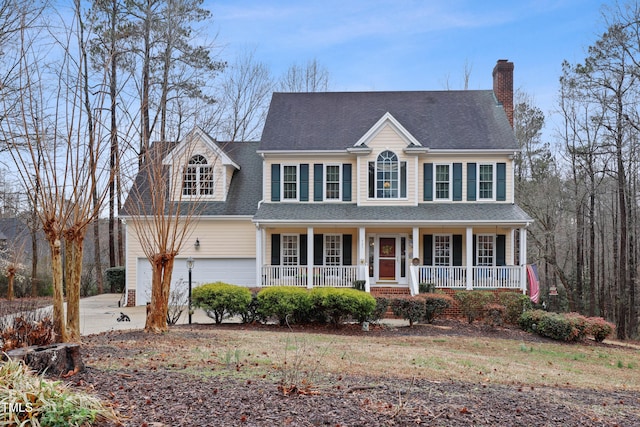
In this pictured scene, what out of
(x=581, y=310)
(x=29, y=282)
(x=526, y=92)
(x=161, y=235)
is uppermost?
(x=526, y=92)

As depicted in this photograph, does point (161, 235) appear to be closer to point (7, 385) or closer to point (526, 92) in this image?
point (7, 385)

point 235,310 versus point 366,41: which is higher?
point 366,41

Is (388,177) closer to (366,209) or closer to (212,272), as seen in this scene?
(366,209)

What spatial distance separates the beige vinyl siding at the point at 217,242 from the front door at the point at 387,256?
4997 mm

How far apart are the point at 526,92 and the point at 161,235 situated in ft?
92.3

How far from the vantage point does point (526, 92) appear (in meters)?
32.7

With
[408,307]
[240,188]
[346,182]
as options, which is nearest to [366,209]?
[346,182]

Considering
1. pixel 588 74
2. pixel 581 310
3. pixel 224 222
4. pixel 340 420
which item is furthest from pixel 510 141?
pixel 340 420

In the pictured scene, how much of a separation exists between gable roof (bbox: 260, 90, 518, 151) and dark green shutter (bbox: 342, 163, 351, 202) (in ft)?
2.59

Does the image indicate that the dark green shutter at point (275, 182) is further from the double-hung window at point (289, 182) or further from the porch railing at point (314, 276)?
the porch railing at point (314, 276)

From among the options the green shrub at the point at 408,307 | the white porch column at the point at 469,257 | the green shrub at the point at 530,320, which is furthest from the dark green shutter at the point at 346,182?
the green shrub at the point at 530,320

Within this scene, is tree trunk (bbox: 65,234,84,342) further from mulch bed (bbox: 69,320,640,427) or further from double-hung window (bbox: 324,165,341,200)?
double-hung window (bbox: 324,165,341,200)

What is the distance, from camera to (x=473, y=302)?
15.8 m

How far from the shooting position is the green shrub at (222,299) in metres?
13.9
